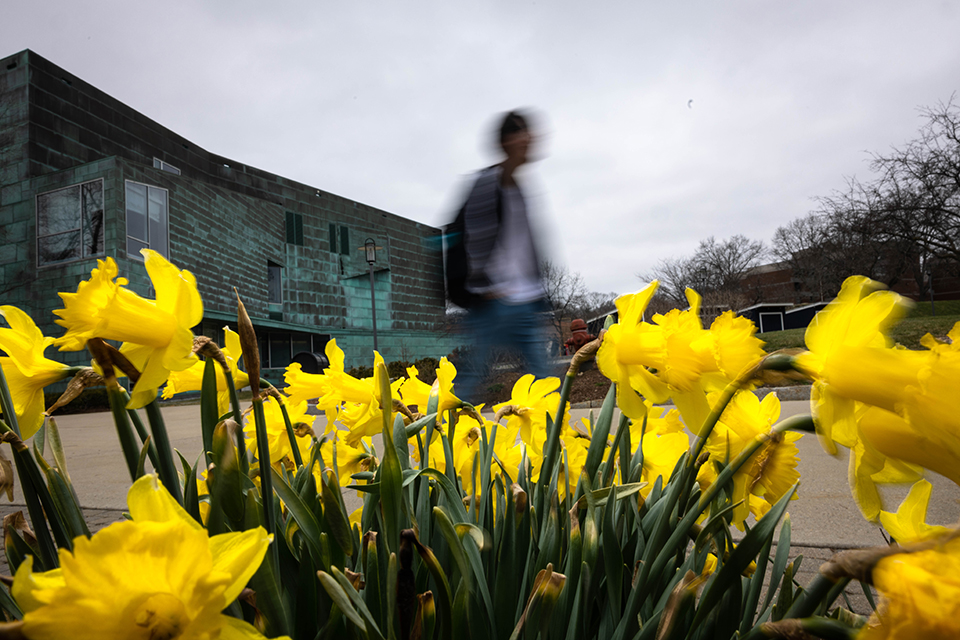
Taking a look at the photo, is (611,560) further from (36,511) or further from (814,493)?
(814,493)

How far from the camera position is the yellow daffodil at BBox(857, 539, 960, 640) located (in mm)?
295

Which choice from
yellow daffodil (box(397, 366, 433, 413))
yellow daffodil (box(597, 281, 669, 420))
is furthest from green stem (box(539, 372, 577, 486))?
yellow daffodil (box(397, 366, 433, 413))

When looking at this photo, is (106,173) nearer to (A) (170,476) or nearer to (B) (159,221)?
(B) (159,221)

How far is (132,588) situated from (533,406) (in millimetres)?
832

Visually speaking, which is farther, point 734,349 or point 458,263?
point 458,263

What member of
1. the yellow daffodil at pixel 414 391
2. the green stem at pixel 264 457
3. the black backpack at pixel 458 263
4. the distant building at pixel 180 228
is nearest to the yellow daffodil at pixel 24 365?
the green stem at pixel 264 457

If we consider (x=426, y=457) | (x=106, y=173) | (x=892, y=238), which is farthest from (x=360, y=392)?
(x=892, y=238)

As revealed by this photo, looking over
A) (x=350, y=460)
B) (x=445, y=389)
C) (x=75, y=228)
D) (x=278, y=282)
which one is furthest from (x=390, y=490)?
(x=278, y=282)

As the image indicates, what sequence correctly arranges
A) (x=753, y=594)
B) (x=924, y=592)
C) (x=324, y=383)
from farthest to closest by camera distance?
(x=324, y=383)
(x=753, y=594)
(x=924, y=592)

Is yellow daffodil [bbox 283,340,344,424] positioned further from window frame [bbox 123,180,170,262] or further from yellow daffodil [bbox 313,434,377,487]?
window frame [bbox 123,180,170,262]

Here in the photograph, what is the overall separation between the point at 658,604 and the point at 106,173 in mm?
14437

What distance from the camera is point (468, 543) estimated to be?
2.39ft

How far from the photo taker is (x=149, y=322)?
0.55 metres

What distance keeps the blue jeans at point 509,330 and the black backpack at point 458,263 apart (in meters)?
0.08
